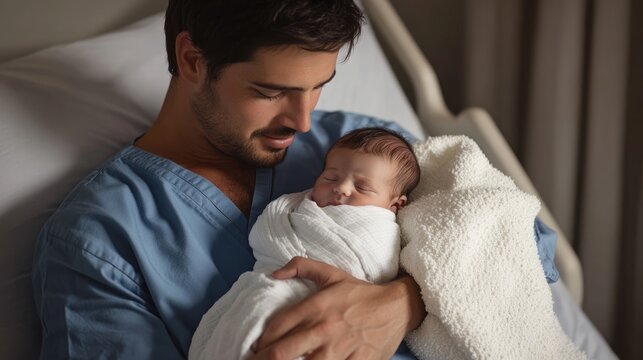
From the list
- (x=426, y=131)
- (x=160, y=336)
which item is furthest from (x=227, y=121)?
(x=426, y=131)

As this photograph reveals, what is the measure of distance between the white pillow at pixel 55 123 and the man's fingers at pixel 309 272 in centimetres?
46

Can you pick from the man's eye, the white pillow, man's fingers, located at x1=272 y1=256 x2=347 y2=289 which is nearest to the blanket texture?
man's fingers, located at x1=272 y1=256 x2=347 y2=289

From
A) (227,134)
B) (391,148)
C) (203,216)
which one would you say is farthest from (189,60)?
(391,148)

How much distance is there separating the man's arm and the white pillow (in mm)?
108

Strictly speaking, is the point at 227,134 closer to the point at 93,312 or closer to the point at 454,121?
the point at 93,312

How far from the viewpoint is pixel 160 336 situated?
1.10 m

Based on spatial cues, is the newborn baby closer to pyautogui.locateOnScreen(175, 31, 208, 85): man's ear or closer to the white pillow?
pyautogui.locateOnScreen(175, 31, 208, 85): man's ear

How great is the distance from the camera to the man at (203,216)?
42.9 inches

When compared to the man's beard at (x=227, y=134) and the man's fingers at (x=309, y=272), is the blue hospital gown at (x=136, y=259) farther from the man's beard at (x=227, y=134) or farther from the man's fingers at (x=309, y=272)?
the man's fingers at (x=309, y=272)

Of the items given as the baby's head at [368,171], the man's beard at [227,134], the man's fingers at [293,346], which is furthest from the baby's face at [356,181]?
the man's fingers at [293,346]

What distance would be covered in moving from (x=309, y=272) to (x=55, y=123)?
0.60 m

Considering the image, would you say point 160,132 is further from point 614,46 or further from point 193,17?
point 614,46

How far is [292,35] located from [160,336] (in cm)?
48

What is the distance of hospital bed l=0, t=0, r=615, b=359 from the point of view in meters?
1.27
